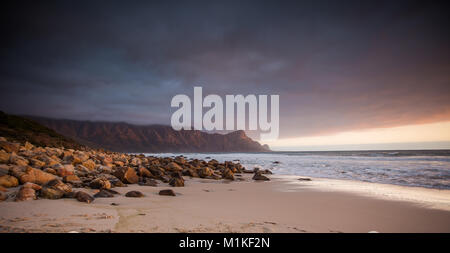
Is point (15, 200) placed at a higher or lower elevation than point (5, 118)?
lower

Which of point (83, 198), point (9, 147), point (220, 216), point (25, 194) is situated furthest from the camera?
point (9, 147)

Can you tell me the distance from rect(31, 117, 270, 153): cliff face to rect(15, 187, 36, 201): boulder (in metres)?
112

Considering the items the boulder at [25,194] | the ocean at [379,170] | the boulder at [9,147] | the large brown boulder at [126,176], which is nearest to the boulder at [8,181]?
the boulder at [25,194]

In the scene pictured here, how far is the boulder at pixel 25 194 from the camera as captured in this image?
12.5 ft

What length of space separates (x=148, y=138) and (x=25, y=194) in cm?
13573

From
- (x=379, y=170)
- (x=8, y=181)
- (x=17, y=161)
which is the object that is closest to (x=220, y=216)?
(x=8, y=181)

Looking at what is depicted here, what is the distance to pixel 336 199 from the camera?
18.0 ft

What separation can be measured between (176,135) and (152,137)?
1650 cm

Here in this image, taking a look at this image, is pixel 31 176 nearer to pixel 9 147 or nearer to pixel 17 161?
pixel 17 161

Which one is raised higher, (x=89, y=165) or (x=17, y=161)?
(x=17, y=161)

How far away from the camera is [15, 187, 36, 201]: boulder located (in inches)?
150

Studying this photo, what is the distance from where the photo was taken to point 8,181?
4711mm
